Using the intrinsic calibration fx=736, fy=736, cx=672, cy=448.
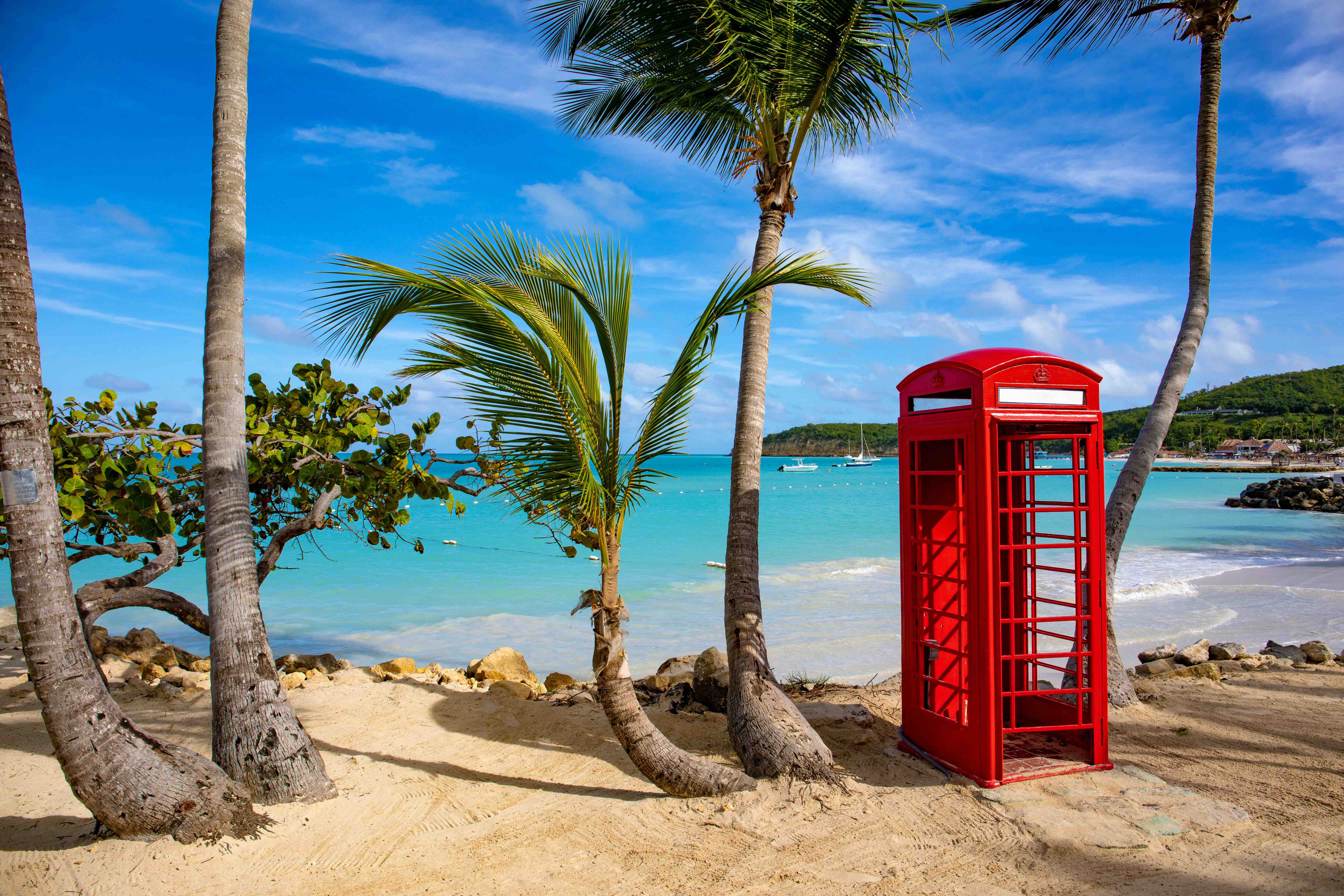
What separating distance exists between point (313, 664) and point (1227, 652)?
10408mm

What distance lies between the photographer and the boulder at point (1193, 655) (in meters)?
8.19

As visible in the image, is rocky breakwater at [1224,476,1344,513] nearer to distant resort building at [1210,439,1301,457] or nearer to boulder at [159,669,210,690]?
boulder at [159,669,210,690]

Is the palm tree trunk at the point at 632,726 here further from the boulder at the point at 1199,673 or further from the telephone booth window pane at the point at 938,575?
the boulder at the point at 1199,673

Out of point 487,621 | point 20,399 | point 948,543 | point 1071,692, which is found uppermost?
point 20,399

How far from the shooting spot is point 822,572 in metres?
18.7

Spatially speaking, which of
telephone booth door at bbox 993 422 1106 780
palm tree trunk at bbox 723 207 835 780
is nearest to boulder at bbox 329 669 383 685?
palm tree trunk at bbox 723 207 835 780

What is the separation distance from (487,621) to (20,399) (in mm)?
11376

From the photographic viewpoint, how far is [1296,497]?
127ft

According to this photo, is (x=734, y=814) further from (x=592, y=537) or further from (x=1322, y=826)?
(x=1322, y=826)

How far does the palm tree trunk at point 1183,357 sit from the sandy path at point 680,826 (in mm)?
1115

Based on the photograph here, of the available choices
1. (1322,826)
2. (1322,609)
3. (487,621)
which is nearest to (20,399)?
(1322,826)

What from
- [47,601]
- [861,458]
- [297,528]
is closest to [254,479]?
[297,528]

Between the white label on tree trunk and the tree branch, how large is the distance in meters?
2.46

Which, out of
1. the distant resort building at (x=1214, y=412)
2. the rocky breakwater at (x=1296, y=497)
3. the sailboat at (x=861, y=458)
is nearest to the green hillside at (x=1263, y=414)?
the distant resort building at (x=1214, y=412)
